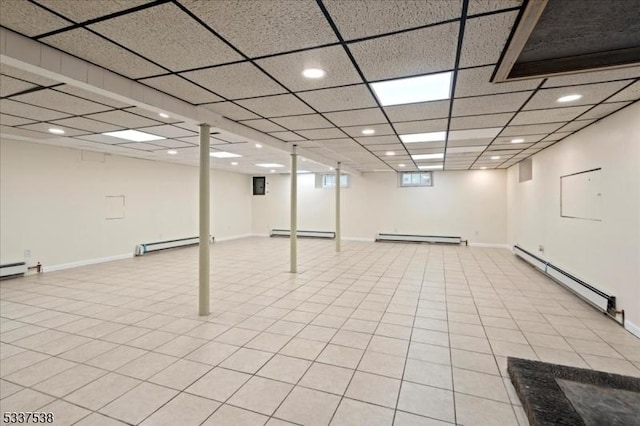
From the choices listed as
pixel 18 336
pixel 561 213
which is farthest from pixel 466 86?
pixel 18 336

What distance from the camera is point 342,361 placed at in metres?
2.97

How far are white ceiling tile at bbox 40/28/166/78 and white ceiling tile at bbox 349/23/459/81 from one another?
72.6 inches

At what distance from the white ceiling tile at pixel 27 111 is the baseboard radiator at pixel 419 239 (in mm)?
10079

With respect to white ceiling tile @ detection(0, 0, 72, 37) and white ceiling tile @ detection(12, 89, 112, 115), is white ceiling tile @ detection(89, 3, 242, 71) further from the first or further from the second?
white ceiling tile @ detection(12, 89, 112, 115)

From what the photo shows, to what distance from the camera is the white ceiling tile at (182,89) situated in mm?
3021

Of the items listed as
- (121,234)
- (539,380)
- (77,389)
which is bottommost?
(77,389)

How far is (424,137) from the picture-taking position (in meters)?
5.41

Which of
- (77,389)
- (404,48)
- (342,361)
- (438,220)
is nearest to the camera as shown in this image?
(404,48)

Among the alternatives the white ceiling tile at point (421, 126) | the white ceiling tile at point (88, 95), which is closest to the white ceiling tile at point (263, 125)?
the white ceiling tile at point (88, 95)

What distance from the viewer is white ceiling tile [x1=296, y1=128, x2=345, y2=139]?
16.5 ft

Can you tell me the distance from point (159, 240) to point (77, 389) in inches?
303

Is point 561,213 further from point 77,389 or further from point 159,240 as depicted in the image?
point 159,240

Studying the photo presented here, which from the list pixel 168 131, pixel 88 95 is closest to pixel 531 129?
pixel 168 131

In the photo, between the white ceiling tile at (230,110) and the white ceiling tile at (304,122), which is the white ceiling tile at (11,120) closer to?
the white ceiling tile at (230,110)
